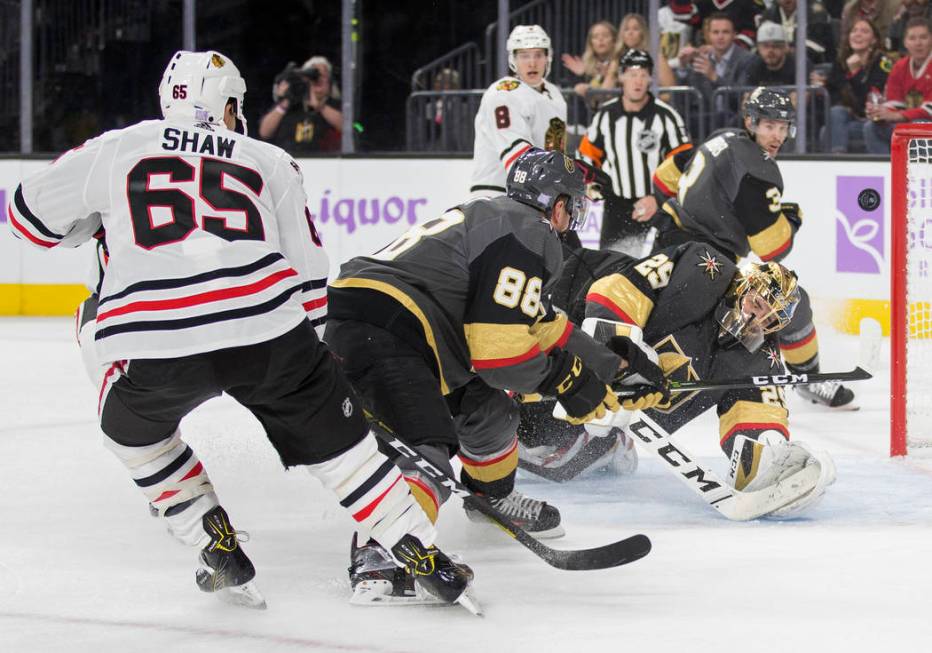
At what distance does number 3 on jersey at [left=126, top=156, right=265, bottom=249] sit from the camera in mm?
2209

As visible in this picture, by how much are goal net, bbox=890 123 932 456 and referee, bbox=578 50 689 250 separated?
1.07 m

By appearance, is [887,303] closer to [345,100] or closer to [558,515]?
[345,100]

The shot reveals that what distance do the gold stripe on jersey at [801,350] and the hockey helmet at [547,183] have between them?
67.9 inches

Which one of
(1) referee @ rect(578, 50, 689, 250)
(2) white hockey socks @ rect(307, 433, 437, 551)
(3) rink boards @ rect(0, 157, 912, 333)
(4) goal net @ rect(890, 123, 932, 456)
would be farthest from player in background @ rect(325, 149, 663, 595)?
(3) rink boards @ rect(0, 157, 912, 333)

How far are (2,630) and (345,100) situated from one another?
15.6ft

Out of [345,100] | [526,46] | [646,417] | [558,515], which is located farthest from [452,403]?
[345,100]

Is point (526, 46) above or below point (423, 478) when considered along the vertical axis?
above

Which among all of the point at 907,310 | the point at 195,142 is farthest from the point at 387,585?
the point at 907,310

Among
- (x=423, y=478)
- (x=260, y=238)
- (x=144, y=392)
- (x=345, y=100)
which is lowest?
(x=423, y=478)

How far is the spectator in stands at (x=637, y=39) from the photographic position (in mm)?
6371

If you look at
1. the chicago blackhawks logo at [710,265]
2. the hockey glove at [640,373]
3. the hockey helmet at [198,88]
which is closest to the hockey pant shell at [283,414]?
the hockey helmet at [198,88]

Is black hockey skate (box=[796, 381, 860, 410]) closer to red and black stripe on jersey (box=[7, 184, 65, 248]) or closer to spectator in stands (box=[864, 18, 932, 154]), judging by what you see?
spectator in stands (box=[864, 18, 932, 154])

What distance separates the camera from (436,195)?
259 inches

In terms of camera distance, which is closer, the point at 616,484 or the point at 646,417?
the point at 646,417
